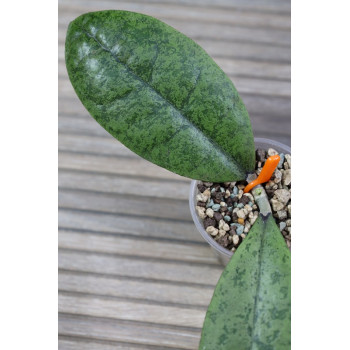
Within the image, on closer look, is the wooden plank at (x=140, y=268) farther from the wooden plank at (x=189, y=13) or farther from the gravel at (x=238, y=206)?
the wooden plank at (x=189, y=13)

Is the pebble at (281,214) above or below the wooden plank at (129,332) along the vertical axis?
above

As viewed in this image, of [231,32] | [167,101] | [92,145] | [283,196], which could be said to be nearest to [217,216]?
[283,196]

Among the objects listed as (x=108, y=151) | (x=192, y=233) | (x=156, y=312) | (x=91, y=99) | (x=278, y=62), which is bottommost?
(x=156, y=312)

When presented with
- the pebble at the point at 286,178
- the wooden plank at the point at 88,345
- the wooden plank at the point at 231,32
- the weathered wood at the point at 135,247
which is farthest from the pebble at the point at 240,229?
the wooden plank at the point at 231,32

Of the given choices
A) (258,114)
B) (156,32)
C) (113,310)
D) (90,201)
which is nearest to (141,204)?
(90,201)

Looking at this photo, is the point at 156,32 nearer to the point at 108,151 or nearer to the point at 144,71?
the point at 144,71
